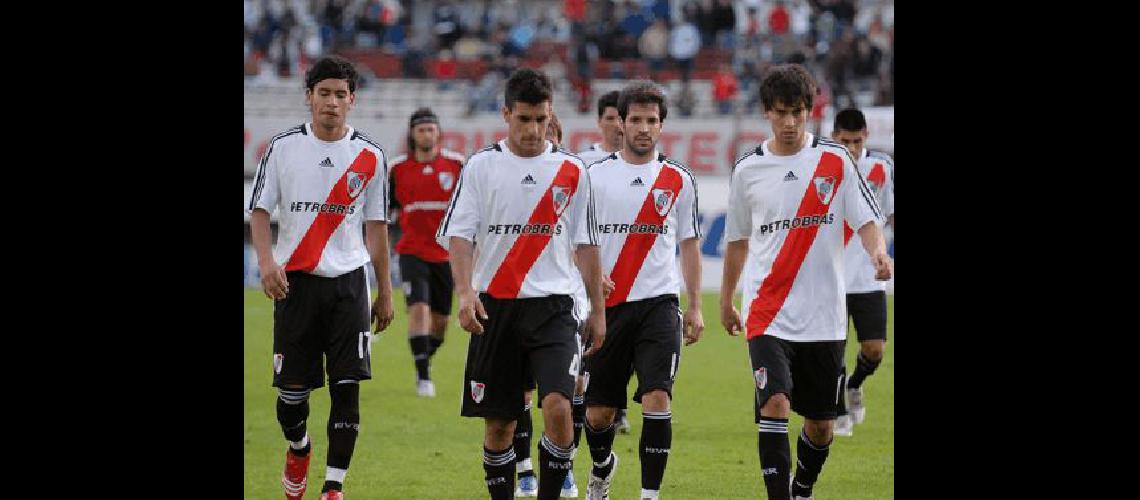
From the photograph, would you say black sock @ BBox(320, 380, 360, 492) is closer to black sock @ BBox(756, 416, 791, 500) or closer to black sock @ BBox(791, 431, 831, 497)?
black sock @ BBox(756, 416, 791, 500)

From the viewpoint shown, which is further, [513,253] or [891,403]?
[891,403]

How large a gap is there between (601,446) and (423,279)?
5.86 metres

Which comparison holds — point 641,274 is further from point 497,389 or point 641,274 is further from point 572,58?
point 572,58

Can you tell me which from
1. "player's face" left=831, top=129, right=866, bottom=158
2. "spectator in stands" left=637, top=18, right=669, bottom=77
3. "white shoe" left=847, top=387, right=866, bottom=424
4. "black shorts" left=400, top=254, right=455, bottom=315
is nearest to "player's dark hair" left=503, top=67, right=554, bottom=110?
"player's face" left=831, top=129, right=866, bottom=158

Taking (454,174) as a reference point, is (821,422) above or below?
below

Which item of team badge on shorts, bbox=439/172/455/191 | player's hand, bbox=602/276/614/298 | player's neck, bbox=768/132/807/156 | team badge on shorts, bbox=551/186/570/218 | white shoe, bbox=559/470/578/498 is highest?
team badge on shorts, bbox=439/172/455/191

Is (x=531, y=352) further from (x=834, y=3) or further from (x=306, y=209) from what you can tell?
(x=834, y=3)

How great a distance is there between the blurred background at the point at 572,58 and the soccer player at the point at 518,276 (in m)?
19.8

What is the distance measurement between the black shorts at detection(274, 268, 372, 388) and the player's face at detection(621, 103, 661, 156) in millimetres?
1802

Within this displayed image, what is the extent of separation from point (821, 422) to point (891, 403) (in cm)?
624

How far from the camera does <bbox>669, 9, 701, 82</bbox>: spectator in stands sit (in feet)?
102

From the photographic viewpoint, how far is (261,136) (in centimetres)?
2947

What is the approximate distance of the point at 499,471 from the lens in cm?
771
